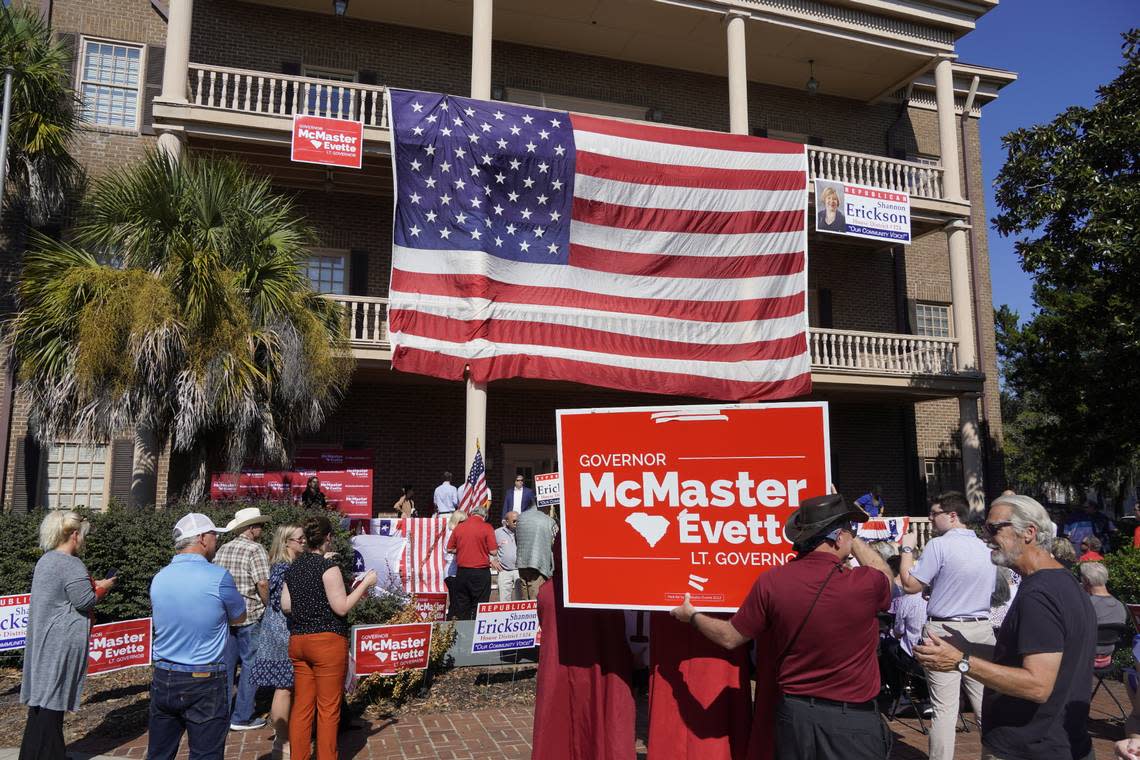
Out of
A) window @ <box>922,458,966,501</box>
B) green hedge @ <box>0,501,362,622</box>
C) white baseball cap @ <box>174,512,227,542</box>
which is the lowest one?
green hedge @ <box>0,501,362,622</box>

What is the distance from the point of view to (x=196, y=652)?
178 inches

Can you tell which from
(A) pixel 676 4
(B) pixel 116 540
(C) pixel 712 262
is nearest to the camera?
(B) pixel 116 540

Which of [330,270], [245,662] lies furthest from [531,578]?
[330,270]

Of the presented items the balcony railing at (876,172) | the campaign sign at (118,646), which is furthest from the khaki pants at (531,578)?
the balcony railing at (876,172)

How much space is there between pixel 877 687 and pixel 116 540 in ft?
29.3

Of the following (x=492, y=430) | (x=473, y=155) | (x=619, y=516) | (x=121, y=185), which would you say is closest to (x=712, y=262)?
(x=473, y=155)

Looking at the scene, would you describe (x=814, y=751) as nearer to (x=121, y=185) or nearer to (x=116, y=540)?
(x=116, y=540)

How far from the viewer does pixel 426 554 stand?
1216 cm

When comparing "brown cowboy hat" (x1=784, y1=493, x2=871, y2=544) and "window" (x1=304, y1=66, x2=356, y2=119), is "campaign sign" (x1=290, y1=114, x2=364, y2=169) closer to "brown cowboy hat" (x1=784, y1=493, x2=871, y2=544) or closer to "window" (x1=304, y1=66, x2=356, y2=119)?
"window" (x1=304, y1=66, x2=356, y2=119)

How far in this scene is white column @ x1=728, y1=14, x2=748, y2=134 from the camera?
1570 cm

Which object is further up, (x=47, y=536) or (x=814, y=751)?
(x=47, y=536)

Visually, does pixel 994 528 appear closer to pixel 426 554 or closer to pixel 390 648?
pixel 390 648

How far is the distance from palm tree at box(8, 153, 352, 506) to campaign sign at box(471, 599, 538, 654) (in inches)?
169

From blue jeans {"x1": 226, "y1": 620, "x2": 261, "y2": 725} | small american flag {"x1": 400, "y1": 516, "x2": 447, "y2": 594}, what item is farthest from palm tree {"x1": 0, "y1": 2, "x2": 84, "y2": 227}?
blue jeans {"x1": 226, "y1": 620, "x2": 261, "y2": 725}
